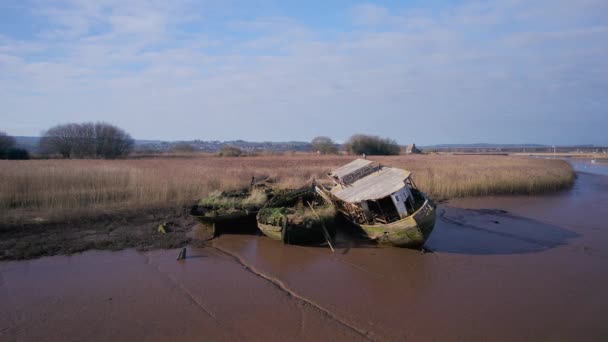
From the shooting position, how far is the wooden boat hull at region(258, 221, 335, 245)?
10461 mm

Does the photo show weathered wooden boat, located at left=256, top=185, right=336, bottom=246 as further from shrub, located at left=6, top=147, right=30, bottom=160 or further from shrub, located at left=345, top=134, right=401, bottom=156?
shrub, located at left=345, top=134, right=401, bottom=156

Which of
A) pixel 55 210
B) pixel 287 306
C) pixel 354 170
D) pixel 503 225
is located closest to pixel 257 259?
pixel 287 306

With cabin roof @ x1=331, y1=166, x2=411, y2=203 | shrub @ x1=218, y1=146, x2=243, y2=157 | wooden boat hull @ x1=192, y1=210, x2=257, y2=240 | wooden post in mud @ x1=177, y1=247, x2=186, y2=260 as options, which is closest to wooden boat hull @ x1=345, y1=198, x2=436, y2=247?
cabin roof @ x1=331, y1=166, x2=411, y2=203

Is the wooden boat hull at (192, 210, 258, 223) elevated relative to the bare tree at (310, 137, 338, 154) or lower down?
lower down

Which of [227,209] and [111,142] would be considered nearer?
[227,209]

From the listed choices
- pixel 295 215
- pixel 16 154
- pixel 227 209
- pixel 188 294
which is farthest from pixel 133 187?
pixel 16 154

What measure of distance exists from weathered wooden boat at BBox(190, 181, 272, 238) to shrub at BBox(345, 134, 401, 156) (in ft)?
131

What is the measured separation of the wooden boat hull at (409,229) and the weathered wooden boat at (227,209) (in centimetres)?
390

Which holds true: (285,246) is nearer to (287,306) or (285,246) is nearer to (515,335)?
(287,306)

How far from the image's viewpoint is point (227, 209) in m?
12.4

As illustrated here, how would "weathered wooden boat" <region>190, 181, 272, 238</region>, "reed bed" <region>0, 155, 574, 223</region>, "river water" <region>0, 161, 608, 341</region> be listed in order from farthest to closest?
"reed bed" <region>0, 155, 574, 223</region> < "weathered wooden boat" <region>190, 181, 272, 238</region> < "river water" <region>0, 161, 608, 341</region>

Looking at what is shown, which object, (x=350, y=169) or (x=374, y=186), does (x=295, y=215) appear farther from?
(x=350, y=169)

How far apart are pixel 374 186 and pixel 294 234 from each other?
2.55 meters

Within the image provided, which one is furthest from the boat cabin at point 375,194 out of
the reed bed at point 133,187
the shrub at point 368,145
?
the shrub at point 368,145
